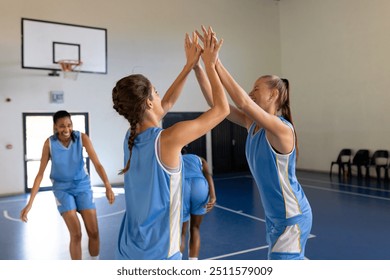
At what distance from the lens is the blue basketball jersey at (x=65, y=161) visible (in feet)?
12.0

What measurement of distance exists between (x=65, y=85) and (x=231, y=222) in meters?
6.18

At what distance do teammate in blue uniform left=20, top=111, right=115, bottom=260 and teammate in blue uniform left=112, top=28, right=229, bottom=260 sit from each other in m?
1.92

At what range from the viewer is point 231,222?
6180 millimetres

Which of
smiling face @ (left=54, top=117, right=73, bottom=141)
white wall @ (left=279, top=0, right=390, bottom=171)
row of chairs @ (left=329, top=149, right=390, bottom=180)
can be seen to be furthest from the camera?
white wall @ (left=279, top=0, right=390, bottom=171)

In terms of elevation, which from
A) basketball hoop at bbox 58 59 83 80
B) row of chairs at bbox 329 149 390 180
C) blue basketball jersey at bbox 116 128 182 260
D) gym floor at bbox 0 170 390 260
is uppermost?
basketball hoop at bbox 58 59 83 80

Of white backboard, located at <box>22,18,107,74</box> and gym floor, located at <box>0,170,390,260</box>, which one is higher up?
white backboard, located at <box>22,18,107,74</box>

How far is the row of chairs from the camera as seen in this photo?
32.8 feet

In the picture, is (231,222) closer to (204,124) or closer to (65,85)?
(204,124)

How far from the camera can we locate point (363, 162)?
1033 centimetres

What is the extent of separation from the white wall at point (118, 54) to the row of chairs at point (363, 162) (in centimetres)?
409

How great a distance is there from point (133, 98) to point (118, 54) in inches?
368

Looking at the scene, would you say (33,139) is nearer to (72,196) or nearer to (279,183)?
(72,196)

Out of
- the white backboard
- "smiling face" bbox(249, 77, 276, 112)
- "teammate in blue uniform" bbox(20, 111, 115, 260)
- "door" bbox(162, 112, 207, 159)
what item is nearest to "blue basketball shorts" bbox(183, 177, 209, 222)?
"teammate in blue uniform" bbox(20, 111, 115, 260)

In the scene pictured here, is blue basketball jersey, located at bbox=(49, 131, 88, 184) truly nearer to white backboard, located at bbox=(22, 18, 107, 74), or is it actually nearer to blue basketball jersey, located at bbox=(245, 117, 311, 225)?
blue basketball jersey, located at bbox=(245, 117, 311, 225)
